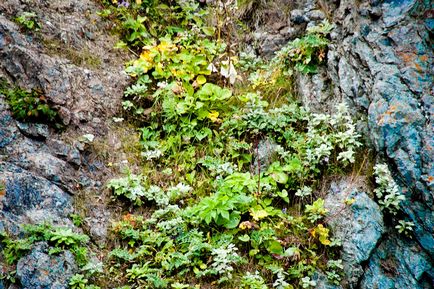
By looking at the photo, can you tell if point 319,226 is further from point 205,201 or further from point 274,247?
point 205,201

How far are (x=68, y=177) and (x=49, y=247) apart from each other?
1.09 m

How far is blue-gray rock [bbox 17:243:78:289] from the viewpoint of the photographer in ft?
13.6

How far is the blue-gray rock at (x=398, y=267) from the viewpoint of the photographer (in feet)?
14.5

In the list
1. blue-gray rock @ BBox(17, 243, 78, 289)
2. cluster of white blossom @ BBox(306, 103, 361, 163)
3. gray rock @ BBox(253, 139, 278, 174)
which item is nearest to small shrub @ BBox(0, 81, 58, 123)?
blue-gray rock @ BBox(17, 243, 78, 289)

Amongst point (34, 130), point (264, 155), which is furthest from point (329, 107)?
point (34, 130)

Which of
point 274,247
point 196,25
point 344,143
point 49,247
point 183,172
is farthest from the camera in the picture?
point 196,25

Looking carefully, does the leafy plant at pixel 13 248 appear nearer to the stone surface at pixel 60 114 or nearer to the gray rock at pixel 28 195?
the stone surface at pixel 60 114

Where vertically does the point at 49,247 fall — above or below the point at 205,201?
below

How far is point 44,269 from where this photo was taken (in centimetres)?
425

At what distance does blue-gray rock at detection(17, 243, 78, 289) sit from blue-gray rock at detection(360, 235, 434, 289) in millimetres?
3045

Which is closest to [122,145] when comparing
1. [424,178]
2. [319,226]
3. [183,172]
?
[183,172]

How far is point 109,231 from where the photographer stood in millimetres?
5035

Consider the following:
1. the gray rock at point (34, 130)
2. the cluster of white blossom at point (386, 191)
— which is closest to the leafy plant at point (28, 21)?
the gray rock at point (34, 130)

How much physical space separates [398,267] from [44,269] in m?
3.60
